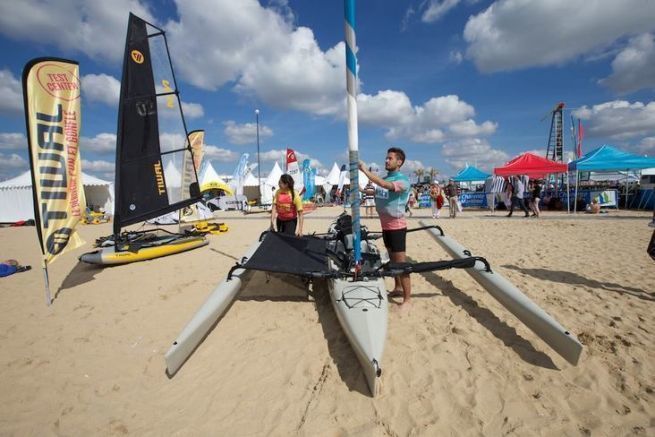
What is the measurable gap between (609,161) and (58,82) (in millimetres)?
17460

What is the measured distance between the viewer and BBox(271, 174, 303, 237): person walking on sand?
489 cm

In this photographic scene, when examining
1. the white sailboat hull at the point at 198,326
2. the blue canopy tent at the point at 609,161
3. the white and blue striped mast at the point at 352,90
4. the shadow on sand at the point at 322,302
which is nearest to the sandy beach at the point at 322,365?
the shadow on sand at the point at 322,302

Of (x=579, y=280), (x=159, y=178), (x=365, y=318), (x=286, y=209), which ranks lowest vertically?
(x=579, y=280)

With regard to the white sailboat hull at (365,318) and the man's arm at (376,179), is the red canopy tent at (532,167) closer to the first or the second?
the man's arm at (376,179)

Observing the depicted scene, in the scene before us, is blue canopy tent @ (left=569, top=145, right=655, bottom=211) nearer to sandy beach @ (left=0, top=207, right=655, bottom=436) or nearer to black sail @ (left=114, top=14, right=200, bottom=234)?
sandy beach @ (left=0, top=207, right=655, bottom=436)

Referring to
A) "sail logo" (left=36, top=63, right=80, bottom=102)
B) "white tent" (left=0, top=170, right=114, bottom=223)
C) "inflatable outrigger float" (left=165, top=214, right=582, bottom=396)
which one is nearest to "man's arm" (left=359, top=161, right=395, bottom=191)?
"inflatable outrigger float" (left=165, top=214, right=582, bottom=396)

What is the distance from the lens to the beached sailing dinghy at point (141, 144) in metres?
5.92

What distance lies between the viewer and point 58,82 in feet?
14.6

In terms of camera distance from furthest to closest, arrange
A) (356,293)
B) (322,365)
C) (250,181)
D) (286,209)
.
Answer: (250,181), (286,209), (356,293), (322,365)

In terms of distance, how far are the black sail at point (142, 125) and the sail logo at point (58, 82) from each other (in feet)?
3.71

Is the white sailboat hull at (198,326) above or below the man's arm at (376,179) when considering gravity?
below

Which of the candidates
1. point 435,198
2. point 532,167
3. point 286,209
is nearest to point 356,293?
point 286,209

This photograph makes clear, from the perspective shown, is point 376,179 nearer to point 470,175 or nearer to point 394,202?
point 394,202

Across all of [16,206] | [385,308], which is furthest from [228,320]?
[16,206]
